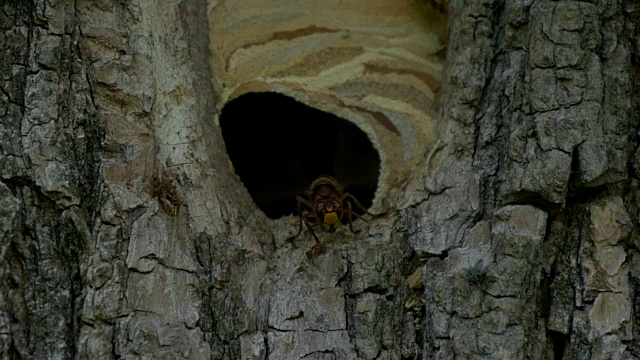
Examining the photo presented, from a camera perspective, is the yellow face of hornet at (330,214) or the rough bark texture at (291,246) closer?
the rough bark texture at (291,246)

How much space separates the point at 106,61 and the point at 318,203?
3.49 feet

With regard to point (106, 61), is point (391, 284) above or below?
below

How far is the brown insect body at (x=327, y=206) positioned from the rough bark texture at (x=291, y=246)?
0.40 feet

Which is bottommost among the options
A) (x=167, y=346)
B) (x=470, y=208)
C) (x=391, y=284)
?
(x=167, y=346)

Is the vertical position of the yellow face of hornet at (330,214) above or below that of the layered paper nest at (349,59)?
below

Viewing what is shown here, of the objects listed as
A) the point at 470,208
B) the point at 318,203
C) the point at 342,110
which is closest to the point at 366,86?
the point at 342,110

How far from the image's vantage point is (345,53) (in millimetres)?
4559

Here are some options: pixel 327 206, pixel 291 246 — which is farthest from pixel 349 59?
pixel 291 246

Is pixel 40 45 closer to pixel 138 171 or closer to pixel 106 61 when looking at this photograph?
pixel 106 61

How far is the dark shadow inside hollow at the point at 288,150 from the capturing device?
472 centimetres

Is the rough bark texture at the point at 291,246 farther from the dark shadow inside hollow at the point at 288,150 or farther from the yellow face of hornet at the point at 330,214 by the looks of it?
the dark shadow inside hollow at the point at 288,150

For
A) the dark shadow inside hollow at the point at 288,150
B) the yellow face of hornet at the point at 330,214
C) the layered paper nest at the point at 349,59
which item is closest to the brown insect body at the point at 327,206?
the yellow face of hornet at the point at 330,214

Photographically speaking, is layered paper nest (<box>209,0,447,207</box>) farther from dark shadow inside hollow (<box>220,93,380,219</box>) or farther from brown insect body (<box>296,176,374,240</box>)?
brown insect body (<box>296,176,374,240</box>)

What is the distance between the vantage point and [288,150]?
512 centimetres
